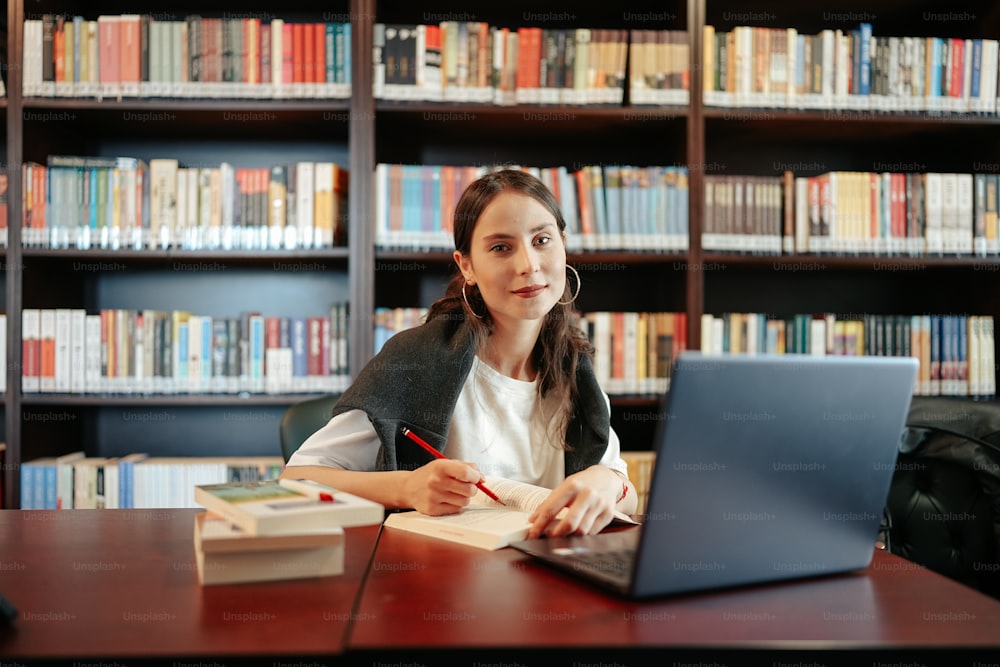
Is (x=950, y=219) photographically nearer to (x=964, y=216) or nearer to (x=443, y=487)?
(x=964, y=216)

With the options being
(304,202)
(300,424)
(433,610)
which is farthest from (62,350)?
(433,610)

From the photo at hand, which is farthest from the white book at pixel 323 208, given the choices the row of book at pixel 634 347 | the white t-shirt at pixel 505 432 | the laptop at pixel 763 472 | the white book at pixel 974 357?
the white book at pixel 974 357

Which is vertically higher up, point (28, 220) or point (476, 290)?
point (28, 220)

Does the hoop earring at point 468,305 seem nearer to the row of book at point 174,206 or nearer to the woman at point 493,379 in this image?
the woman at point 493,379

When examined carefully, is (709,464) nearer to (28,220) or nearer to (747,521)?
(747,521)

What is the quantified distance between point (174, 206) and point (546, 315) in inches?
55.7

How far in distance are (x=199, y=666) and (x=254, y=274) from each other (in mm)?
2314

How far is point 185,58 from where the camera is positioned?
253 cm

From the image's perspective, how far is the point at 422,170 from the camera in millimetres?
2564

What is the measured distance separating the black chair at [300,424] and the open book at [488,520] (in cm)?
58

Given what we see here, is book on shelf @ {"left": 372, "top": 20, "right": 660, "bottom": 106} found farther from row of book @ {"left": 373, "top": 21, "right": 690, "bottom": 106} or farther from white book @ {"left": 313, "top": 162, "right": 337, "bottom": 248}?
white book @ {"left": 313, "top": 162, "right": 337, "bottom": 248}

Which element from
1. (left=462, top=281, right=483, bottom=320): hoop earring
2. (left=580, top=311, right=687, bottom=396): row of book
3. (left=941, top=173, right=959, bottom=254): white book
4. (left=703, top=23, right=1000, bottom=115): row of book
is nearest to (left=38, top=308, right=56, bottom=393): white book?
(left=462, top=281, right=483, bottom=320): hoop earring

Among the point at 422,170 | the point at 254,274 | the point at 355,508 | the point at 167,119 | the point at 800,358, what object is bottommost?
the point at 355,508

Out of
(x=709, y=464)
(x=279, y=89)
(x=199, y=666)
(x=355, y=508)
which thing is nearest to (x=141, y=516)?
(x=355, y=508)
